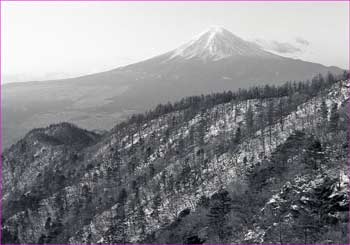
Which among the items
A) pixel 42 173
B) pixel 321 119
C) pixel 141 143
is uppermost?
pixel 321 119

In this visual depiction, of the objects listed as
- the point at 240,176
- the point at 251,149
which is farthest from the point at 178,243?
the point at 251,149

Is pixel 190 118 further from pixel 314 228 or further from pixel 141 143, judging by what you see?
pixel 314 228

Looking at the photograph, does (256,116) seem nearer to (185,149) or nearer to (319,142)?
(185,149)

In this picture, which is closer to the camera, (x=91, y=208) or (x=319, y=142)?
(x=319, y=142)

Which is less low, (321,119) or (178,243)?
(321,119)

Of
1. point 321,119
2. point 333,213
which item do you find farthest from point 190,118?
point 333,213

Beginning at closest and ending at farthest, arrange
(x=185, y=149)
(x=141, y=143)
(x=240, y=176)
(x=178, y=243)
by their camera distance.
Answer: (x=178, y=243) < (x=240, y=176) < (x=185, y=149) < (x=141, y=143)

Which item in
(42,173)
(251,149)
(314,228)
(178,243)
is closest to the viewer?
(314,228)
